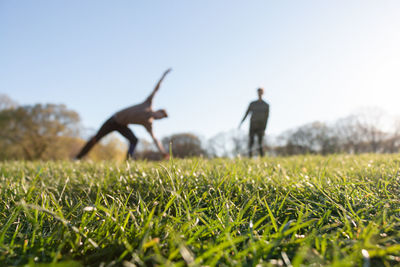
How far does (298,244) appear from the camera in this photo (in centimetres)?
96

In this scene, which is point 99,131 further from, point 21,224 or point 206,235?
point 206,235

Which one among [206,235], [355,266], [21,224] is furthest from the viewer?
[21,224]

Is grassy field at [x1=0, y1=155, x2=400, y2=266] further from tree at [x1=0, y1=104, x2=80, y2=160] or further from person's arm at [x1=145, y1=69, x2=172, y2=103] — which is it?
tree at [x1=0, y1=104, x2=80, y2=160]

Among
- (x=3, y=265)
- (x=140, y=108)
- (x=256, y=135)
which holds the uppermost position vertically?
(x=140, y=108)

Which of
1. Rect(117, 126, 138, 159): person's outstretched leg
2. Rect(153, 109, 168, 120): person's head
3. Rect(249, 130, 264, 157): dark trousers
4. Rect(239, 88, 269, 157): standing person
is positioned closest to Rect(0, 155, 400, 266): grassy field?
Rect(239, 88, 269, 157): standing person

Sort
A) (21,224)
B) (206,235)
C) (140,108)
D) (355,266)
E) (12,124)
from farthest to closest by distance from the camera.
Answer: (12,124), (140,108), (21,224), (206,235), (355,266)

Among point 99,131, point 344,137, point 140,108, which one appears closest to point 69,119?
point 99,131

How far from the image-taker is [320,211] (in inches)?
54.9

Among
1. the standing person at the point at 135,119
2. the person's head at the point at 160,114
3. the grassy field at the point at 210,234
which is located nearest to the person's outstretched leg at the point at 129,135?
the standing person at the point at 135,119

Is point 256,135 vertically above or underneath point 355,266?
above

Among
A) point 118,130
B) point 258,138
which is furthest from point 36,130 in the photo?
point 258,138

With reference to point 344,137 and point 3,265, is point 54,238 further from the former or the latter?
point 344,137

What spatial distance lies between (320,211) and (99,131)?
765 cm

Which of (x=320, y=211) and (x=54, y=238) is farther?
(x=320, y=211)
